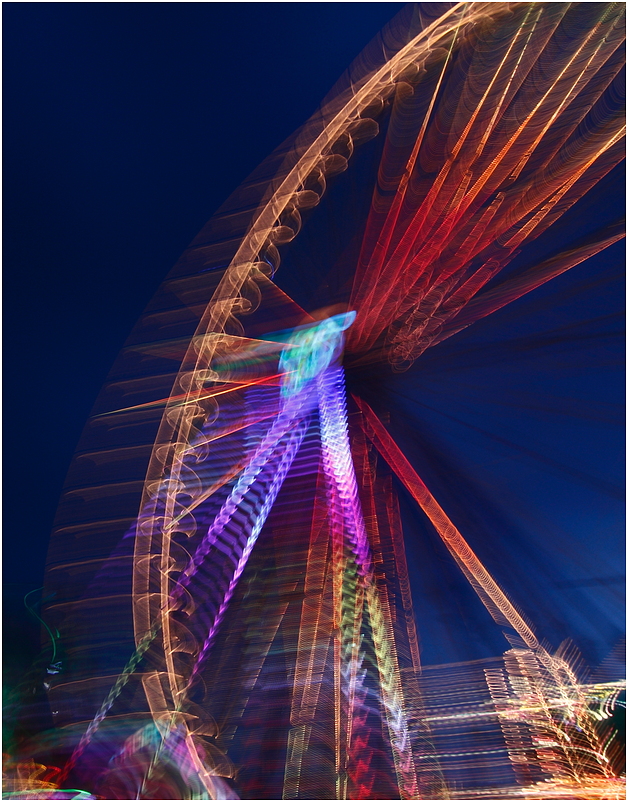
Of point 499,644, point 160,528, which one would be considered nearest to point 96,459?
point 160,528

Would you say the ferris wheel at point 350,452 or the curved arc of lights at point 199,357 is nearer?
the ferris wheel at point 350,452

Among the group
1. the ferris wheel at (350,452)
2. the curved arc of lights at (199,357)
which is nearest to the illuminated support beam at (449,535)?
the ferris wheel at (350,452)

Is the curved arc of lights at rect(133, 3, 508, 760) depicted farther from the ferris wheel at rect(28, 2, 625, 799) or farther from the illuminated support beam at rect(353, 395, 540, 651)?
the illuminated support beam at rect(353, 395, 540, 651)

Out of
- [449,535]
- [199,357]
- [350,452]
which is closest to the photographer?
[449,535]

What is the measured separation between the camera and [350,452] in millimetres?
2734

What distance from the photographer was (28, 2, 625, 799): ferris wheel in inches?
83.7

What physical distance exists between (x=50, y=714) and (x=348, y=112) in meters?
3.31

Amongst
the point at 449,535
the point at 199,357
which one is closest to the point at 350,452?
the point at 449,535

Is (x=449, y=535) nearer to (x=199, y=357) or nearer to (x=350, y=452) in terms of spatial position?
(x=350, y=452)

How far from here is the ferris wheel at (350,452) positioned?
2127 millimetres

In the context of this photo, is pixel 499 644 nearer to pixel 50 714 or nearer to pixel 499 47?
pixel 50 714

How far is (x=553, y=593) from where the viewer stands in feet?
7.56

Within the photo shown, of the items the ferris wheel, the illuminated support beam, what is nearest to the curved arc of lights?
the ferris wheel

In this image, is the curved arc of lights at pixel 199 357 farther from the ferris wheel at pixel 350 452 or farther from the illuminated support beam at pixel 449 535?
the illuminated support beam at pixel 449 535
